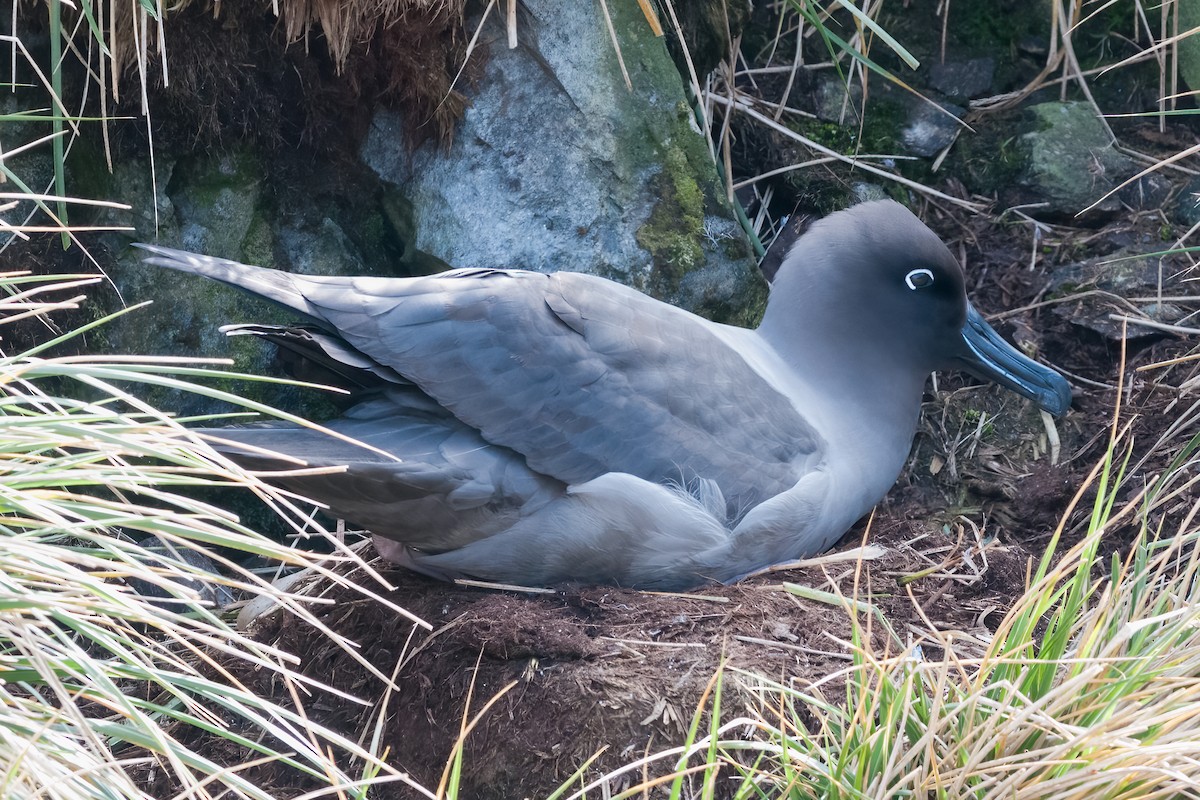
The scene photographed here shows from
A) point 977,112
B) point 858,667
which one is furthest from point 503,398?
point 977,112

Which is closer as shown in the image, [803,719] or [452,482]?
[803,719]

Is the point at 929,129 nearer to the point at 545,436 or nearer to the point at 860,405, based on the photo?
the point at 860,405

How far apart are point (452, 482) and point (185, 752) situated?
145cm

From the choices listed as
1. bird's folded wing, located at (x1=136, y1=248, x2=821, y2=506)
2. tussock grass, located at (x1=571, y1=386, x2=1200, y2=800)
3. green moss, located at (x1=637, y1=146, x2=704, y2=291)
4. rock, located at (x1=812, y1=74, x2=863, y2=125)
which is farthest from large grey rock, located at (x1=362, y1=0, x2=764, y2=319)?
tussock grass, located at (x1=571, y1=386, x2=1200, y2=800)

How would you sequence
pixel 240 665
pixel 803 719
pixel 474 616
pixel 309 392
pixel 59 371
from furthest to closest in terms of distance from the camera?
pixel 309 392, pixel 240 665, pixel 474 616, pixel 803 719, pixel 59 371

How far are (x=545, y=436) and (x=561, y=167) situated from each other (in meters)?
1.41

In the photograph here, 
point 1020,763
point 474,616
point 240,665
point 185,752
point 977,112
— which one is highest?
point 977,112

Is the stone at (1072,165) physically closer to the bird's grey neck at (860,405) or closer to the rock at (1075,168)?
the rock at (1075,168)

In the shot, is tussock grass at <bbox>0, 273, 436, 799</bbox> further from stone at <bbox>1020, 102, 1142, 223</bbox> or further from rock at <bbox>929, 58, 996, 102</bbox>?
rock at <bbox>929, 58, 996, 102</bbox>

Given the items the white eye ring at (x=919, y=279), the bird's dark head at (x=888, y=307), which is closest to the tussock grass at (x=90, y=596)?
the bird's dark head at (x=888, y=307)

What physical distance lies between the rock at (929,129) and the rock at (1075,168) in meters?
0.33

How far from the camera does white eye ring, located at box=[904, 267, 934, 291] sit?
13.9ft

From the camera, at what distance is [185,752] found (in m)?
2.15

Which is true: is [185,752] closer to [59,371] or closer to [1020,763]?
[59,371]
